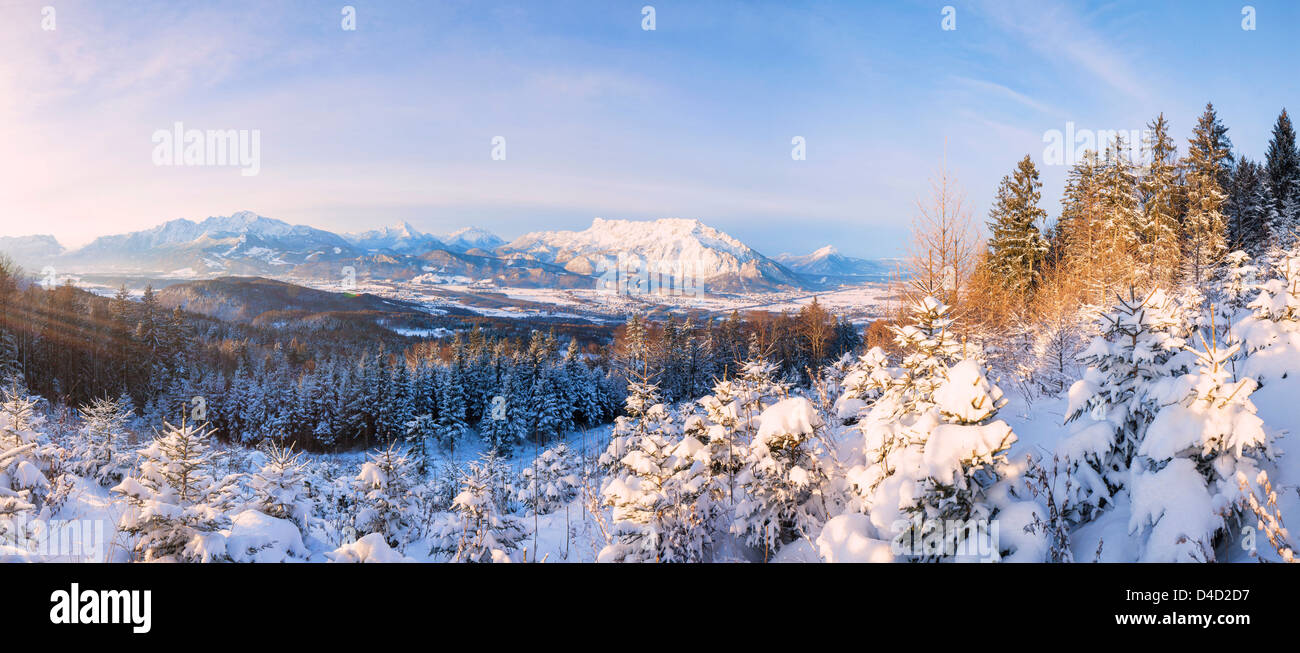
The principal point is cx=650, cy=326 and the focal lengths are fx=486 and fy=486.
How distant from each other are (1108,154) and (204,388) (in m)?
83.2

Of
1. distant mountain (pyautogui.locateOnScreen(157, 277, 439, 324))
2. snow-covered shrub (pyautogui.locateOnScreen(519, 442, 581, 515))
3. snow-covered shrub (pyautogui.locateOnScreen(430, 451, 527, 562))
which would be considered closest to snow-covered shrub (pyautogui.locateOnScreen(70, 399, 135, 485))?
snow-covered shrub (pyautogui.locateOnScreen(430, 451, 527, 562))

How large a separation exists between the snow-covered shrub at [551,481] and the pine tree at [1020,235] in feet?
97.2

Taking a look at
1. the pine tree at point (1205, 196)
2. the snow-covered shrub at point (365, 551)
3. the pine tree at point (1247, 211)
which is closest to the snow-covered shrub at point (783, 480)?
→ the snow-covered shrub at point (365, 551)

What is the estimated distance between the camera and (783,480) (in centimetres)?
610

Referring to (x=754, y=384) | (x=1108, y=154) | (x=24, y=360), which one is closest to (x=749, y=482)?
(x=754, y=384)

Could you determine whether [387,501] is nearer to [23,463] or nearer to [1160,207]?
[23,463]

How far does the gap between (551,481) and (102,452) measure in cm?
1621

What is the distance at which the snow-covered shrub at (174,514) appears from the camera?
3793 mm

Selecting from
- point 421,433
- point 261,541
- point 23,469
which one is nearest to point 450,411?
point 421,433

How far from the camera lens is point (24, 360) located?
43.3 metres

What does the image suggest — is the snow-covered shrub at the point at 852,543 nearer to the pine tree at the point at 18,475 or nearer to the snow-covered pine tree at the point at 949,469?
the snow-covered pine tree at the point at 949,469

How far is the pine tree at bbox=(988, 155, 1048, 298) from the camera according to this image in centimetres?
3172

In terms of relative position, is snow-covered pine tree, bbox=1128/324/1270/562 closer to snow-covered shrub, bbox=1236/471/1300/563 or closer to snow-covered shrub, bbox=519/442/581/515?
snow-covered shrub, bbox=1236/471/1300/563
